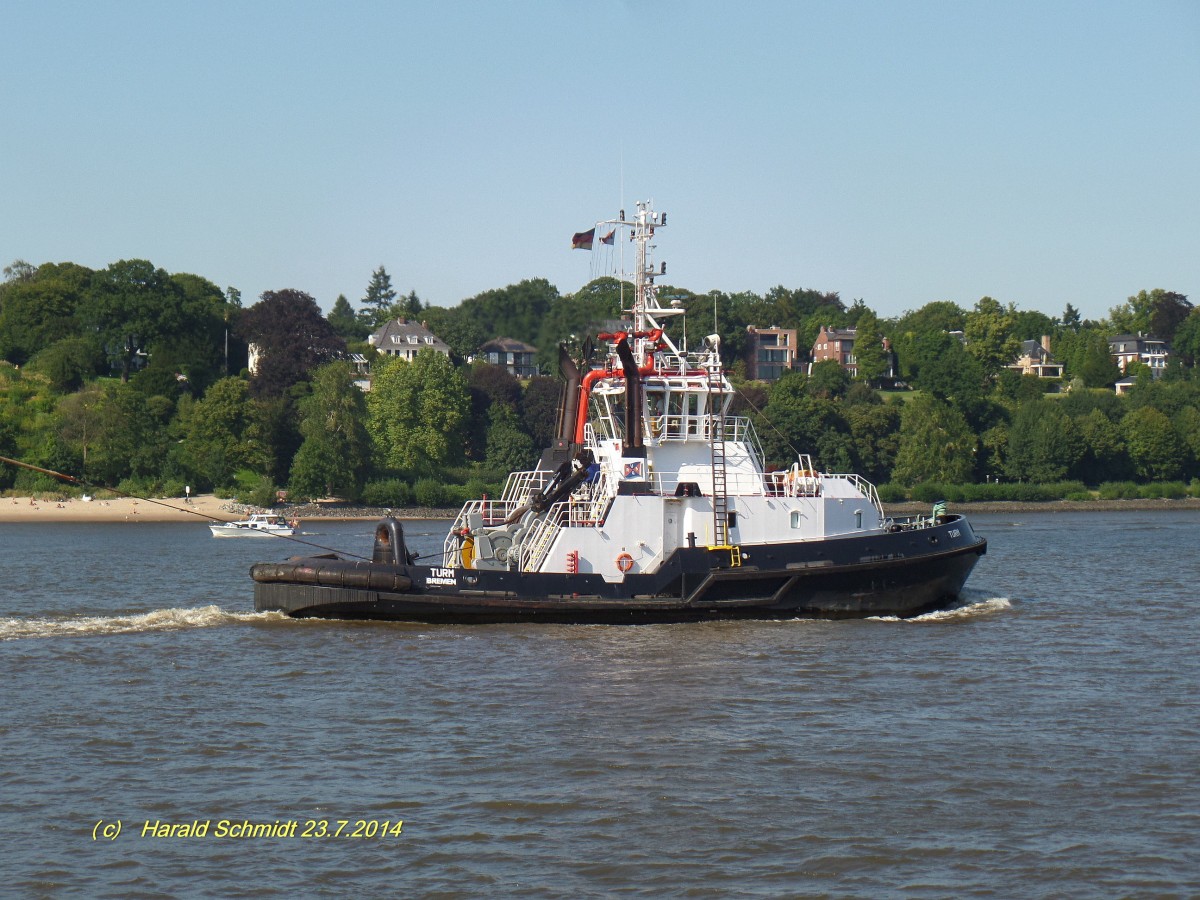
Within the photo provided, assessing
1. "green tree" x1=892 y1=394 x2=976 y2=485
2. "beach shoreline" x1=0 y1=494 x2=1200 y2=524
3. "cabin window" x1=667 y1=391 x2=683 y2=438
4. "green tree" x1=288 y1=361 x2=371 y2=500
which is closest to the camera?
"cabin window" x1=667 y1=391 x2=683 y2=438

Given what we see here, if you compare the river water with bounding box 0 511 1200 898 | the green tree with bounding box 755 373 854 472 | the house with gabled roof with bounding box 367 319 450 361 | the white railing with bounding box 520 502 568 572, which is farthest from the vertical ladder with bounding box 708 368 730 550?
the house with gabled roof with bounding box 367 319 450 361

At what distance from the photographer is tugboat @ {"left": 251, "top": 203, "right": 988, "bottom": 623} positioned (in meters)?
22.8

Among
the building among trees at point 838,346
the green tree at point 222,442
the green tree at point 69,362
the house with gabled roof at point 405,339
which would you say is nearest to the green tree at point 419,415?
the green tree at point 222,442

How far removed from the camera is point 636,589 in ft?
74.4

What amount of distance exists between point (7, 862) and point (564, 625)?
1206 cm

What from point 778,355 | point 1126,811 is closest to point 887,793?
point 1126,811

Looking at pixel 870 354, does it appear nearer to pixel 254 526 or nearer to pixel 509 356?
pixel 509 356

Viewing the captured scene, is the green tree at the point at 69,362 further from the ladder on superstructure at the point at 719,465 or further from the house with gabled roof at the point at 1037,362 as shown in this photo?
the house with gabled roof at the point at 1037,362

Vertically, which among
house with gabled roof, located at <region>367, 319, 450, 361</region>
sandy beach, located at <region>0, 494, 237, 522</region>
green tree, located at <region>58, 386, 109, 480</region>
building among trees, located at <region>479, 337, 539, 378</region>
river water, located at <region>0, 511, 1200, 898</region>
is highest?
house with gabled roof, located at <region>367, 319, 450, 361</region>

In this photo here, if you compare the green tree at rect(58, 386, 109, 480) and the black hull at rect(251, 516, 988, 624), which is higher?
the green tree at rect(58, 386, 109, 480)

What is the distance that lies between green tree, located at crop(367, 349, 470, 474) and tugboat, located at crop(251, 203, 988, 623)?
46551 mm

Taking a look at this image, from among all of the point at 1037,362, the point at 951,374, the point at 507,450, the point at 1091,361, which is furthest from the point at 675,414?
the point at 1037,362

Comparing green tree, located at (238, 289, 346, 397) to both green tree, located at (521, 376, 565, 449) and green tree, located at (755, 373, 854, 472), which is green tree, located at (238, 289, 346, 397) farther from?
green tree, located at (755, 373, 854, 472)

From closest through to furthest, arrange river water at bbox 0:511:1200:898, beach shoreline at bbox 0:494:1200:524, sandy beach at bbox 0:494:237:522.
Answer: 1. river water at bbox 0:511:1200:898
2. sandy beach at bbox 0:494:237:522
3. beach shoreline at bbox 0:494:1200:524
